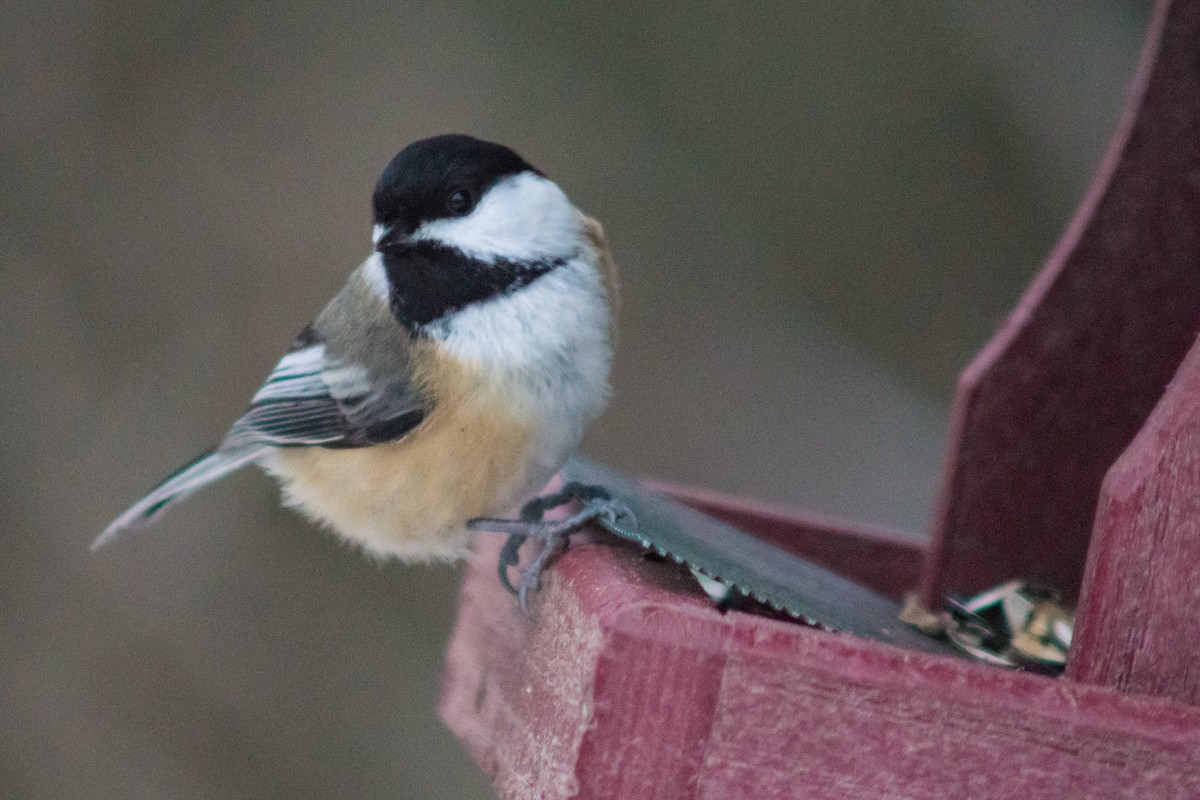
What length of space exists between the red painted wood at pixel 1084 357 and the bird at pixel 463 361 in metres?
0.41

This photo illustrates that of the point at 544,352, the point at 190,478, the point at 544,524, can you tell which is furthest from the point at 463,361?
the point at 190,478

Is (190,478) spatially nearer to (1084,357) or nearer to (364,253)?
(1084,357)

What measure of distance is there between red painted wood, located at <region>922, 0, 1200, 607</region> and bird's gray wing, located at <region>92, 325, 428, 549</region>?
23.0 inches

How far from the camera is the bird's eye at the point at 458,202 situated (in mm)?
1237

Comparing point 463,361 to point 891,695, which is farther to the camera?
point 463,361

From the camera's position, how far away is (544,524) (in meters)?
1.13

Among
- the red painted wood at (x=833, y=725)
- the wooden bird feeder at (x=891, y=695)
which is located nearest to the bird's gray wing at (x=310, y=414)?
the wooden bird feeder at (x=891, y=695)

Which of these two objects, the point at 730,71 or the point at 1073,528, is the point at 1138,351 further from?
the point at 730,71

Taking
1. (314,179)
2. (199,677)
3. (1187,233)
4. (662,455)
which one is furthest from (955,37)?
(199,677)

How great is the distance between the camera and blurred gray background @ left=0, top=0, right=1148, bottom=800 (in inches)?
99.7

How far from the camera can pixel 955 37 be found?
2.77m

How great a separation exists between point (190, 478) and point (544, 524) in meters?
0.57

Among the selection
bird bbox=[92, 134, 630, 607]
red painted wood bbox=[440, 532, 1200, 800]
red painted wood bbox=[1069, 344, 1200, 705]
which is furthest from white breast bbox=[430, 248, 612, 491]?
red painted wood bbox=[1069, 344, 1200, 705]

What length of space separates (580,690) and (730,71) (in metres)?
2.37
